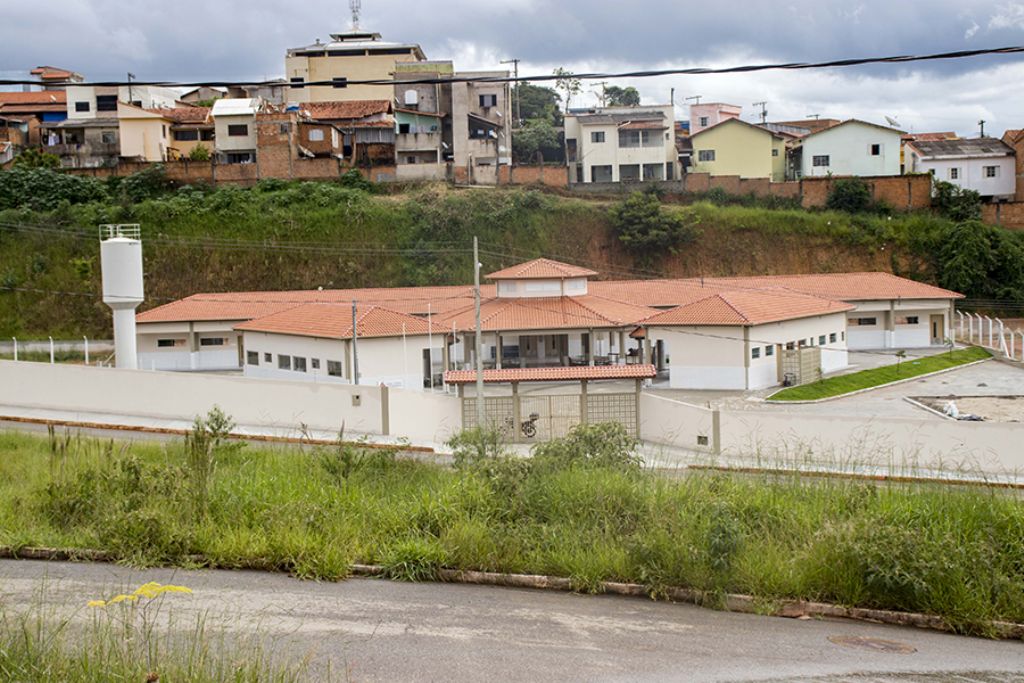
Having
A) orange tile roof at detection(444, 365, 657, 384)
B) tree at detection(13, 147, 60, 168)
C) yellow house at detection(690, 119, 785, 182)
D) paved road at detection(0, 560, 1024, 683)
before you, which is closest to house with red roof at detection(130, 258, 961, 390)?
orange tile roof at detection(444, 365, 657, 384)

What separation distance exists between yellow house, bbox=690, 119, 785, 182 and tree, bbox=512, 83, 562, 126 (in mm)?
16730

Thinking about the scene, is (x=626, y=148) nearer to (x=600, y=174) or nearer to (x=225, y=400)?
(x=600, y=174)

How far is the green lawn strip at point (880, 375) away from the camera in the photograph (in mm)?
29109

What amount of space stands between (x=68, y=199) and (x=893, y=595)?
46145 millimetres

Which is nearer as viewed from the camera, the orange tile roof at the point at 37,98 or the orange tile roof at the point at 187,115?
the orange tile roof at the point at 187,115

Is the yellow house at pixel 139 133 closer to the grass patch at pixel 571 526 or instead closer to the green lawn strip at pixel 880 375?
the green lawn strip at pixel 880 375

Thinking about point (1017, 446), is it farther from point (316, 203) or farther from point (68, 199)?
point (68, 199)

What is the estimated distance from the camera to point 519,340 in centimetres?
3297

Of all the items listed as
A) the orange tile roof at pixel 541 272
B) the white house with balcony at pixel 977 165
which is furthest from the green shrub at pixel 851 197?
the orange tile roof at pixel 541 272

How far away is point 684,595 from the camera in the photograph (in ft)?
26.8

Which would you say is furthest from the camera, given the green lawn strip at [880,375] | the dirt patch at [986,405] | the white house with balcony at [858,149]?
the white house with balcony at [858,149]

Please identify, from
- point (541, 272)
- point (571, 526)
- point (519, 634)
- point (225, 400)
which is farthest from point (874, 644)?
point (541, 272)

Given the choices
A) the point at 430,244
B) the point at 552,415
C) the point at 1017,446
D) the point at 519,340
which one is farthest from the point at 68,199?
the point at 1017,446

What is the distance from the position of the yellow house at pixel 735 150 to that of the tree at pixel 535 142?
408 inches
